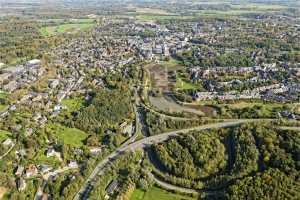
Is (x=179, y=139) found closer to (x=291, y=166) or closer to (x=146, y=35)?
(x=291, y=166)

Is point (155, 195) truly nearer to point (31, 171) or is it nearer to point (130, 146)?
point (130, 146)

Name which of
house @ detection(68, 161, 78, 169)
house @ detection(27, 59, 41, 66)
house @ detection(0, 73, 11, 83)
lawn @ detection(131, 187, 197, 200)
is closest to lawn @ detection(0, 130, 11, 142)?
house @ detection(68, 161, 78, 169)

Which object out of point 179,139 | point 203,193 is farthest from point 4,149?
point 203,193

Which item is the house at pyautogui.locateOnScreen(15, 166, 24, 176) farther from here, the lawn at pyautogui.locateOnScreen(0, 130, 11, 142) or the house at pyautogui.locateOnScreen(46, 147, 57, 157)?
the lawn at pyautogui.locateOnScreen(0, 130, 11, 142)

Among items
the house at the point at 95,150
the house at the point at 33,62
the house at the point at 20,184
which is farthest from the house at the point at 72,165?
the house at the point at 33,62

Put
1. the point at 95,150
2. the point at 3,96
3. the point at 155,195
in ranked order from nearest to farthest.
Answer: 1. the point at 155,195
2. the point at 95,150
3. the point at 3,96

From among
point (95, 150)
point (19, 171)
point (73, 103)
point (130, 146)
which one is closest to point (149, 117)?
point (130, 146)
